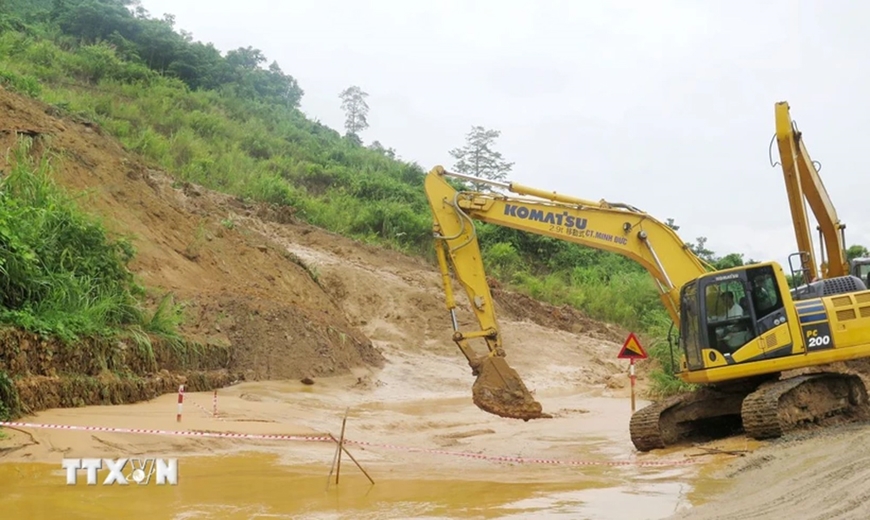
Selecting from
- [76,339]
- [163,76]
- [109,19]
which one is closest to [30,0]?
[109,19]

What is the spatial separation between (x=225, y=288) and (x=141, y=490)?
12.3m

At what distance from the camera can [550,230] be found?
38.7 ft

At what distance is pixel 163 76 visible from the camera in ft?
140

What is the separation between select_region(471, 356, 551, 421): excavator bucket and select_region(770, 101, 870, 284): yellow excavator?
4.25 meters

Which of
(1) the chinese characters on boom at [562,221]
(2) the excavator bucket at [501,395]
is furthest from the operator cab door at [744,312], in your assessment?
(2) the excavator bucket at [501,395]

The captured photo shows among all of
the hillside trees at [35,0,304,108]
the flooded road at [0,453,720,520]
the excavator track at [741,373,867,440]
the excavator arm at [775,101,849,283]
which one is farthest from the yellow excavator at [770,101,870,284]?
the hillside trees at [35,0,304,108]

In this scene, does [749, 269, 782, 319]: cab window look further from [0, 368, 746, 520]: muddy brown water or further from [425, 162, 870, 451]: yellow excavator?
[0, 368, 746, 520]: muddy brown water

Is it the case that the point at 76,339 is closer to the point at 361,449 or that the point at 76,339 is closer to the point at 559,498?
the point at 361,449

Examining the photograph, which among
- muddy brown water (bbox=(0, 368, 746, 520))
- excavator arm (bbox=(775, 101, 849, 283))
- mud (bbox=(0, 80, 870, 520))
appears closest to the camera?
muddy brown water (bbox=(0, 368, 746, 520))

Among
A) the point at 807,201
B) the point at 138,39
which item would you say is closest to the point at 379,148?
the point at 138,39

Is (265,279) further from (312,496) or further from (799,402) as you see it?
(312,496)

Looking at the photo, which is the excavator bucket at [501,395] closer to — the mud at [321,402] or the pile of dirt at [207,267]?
the mud at [321,402]

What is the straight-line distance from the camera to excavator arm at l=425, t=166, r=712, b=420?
11.6m

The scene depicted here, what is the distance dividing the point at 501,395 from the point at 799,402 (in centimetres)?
391
